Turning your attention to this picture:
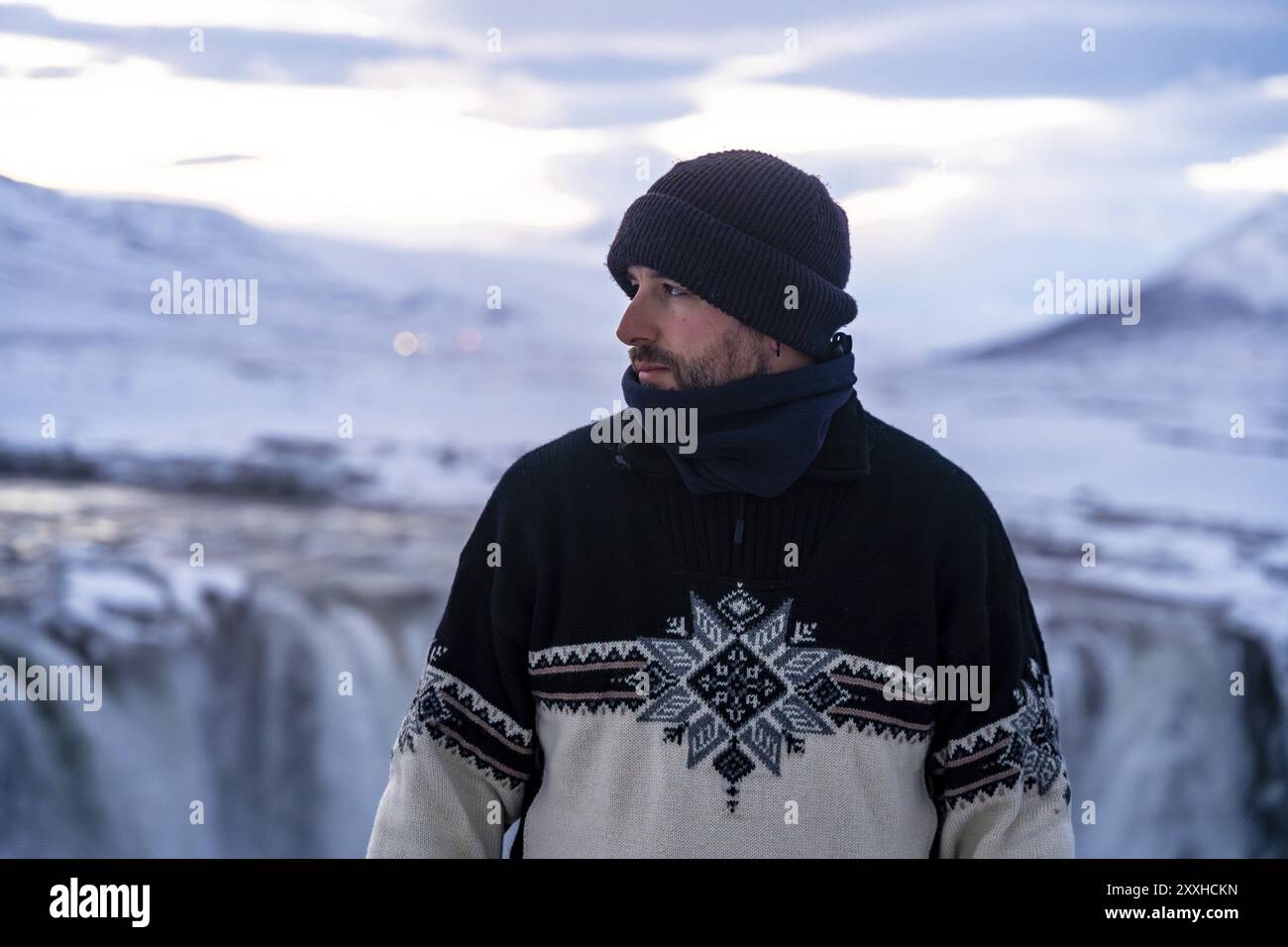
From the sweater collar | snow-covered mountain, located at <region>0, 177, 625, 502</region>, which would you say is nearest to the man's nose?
the sweater collar

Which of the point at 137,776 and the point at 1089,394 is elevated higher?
the point at 1089,394

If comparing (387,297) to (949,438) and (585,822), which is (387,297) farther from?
(585,822)

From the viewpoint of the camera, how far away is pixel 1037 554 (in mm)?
2281

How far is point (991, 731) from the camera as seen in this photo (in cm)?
120

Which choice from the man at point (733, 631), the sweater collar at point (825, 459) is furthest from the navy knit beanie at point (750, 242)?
the sweater collar at point (825, 459)

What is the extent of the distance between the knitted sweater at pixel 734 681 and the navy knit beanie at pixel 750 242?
0.15 m

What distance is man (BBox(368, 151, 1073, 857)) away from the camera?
1188mm

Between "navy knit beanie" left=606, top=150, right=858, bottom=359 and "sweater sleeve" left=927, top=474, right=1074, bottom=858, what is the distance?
28cm

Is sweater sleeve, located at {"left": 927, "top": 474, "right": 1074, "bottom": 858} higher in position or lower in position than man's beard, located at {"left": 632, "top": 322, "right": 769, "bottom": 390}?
lower

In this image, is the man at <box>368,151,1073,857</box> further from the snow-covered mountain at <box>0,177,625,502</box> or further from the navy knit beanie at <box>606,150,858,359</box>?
the snow-covered mountain at <box>0,177,625,502</box>

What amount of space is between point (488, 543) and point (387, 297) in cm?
120

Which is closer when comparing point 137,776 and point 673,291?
point 673,291
